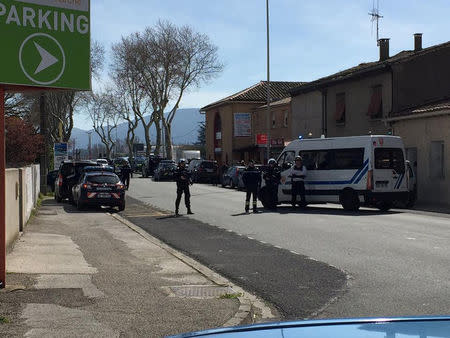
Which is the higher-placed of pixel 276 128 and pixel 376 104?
pixel 376 104

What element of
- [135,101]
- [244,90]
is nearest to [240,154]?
[244,90]

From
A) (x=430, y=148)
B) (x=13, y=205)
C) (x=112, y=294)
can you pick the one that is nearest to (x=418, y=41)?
(x=430, y=148)

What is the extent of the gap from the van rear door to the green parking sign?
13.6 m

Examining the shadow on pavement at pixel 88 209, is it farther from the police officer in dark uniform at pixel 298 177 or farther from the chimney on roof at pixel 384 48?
the chimney on roof at pixel 384 48

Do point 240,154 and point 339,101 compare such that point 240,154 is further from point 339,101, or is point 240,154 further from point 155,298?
point 155,298

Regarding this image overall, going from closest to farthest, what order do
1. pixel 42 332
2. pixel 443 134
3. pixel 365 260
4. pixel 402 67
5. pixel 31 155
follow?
pixel 42 332
pixel 365 260
pixel 31 155
pixel 443 134
pixel 402 67

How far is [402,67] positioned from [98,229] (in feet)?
64.2

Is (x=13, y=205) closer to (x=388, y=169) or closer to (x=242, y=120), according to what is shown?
(x=388, y=169)

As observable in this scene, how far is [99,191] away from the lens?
21.8 metres

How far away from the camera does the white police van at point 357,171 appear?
798 inches

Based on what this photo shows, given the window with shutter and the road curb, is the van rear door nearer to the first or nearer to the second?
the road curb

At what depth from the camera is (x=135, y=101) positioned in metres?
69.5

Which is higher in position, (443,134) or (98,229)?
(443,134)

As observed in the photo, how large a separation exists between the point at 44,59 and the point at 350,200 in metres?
14.4
